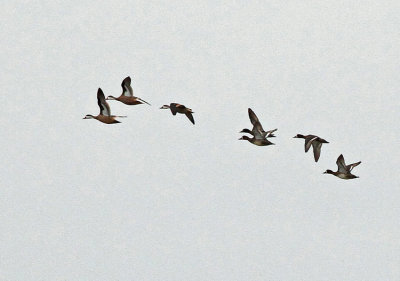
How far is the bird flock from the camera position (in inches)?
2175

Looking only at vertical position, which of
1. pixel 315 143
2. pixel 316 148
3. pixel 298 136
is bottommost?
pixel 316 148

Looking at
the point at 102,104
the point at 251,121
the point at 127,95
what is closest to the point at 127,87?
the point at 127,95

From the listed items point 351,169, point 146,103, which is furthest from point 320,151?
point 146,103

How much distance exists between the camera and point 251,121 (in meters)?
59.3

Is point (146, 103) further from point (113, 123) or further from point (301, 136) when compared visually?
point (301, 136)

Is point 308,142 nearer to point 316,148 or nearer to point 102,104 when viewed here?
point 316,148

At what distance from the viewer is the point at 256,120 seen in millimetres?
59219

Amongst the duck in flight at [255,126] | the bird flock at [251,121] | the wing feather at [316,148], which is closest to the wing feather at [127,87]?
the bird flock at [251,121]

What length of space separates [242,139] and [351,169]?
676 centimetres

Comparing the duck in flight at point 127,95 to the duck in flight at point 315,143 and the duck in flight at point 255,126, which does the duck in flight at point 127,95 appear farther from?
the duck in flight at point 315,143

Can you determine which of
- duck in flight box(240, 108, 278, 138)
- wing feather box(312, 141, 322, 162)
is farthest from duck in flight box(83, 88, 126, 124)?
wing feather box(312, 141, 322, 162)

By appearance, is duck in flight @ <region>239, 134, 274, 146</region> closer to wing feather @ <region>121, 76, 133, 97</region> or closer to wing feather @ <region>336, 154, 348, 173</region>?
wing feather @ <region>336, 154, 348, 173</region>

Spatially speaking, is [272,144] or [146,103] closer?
[146,103]

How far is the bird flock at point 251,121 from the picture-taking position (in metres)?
55.2
